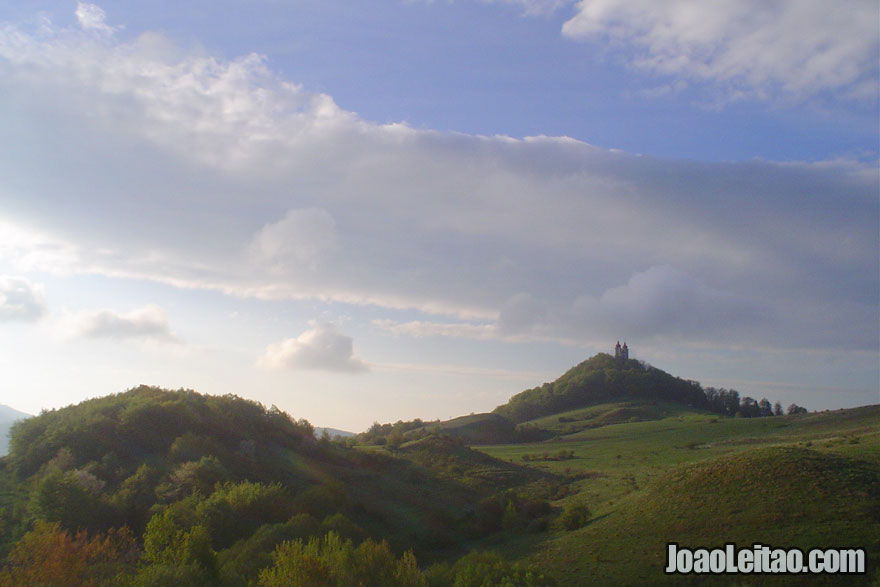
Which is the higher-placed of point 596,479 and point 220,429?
point 220,429

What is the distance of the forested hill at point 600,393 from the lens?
177 m

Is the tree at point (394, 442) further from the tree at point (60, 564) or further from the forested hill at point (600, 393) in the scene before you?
the forested hill at point (600, 393)

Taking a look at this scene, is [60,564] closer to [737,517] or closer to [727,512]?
[737,517]

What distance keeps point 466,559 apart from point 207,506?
14570mm

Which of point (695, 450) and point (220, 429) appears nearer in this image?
point (220, 429)

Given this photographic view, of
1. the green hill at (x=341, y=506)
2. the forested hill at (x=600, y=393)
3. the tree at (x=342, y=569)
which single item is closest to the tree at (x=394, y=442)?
the green hill at (x=341, y=506)

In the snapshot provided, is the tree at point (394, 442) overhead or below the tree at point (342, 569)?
below

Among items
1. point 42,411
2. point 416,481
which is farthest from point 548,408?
point 42,411

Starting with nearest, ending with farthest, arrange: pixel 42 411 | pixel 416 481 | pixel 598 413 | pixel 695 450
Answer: pixel 42 411 < pixel 416 481 < pixel 695 450 < pixel 598 413

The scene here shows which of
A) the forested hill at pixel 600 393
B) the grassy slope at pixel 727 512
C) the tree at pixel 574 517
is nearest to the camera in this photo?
the grassy slope at pixel 727 512

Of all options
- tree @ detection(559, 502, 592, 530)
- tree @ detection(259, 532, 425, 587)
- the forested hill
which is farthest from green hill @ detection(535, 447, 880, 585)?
the forested hill

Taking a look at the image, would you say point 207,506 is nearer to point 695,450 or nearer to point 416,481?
point 416,481

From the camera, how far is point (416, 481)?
4725cm

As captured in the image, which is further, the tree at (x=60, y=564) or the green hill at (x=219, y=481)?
the green hill at (x=219, y=481)
